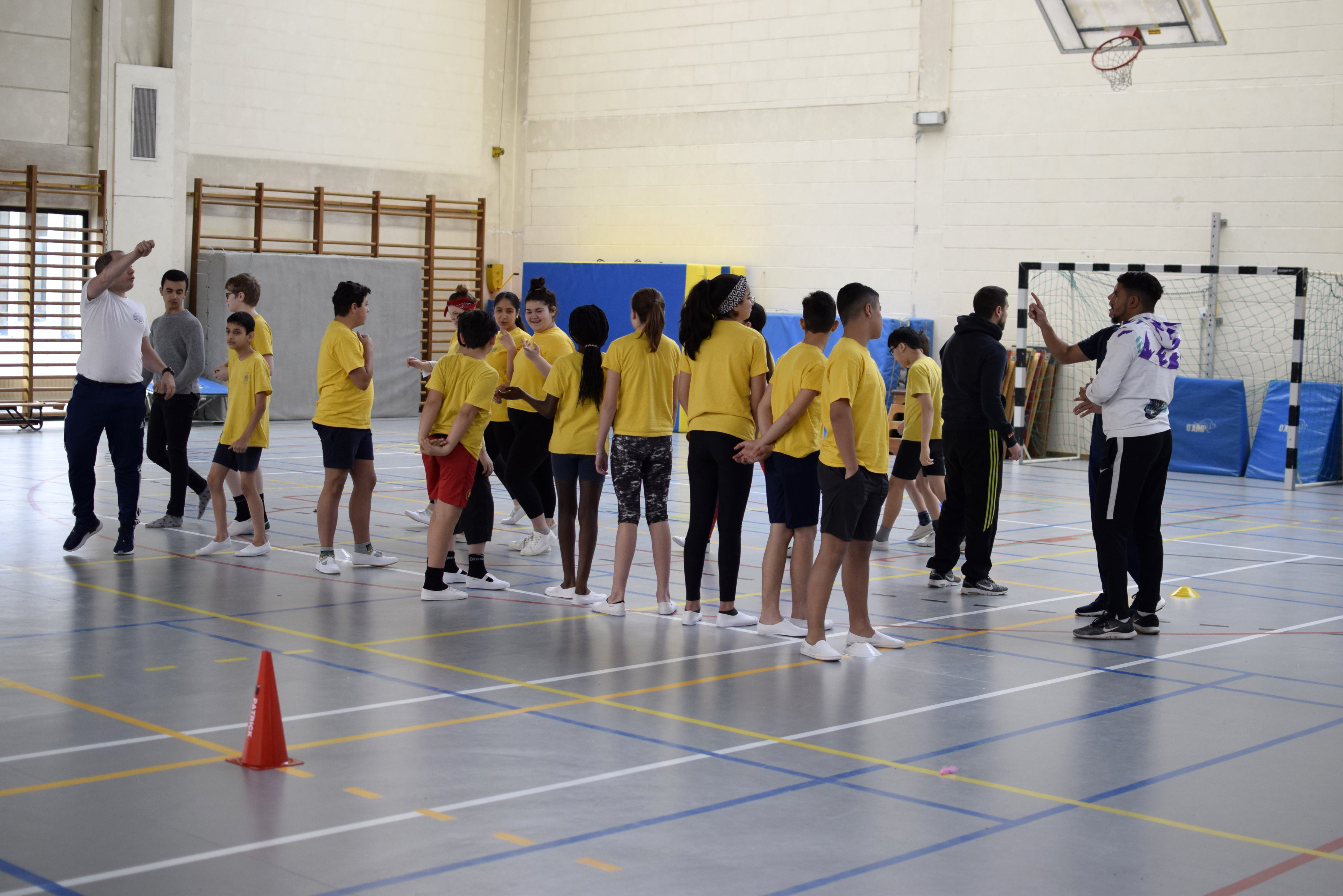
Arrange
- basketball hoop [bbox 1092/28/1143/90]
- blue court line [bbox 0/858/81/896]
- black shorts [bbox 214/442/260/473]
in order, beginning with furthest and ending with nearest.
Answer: basketball hoop [bbox 1092/28/1143/90]
black shorts [bbox 214/442/260/473]
blue court line [bbox 0/858/81/896]

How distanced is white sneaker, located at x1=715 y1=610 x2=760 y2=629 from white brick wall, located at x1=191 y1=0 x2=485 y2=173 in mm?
14827

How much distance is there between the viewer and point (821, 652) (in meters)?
6.46

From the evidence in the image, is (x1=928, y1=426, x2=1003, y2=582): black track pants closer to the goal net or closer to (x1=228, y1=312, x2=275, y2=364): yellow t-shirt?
(x1=228, y1=312, x2=275, y2=364): yellow t-shirt

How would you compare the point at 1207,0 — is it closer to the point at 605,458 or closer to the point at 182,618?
the point at 605,458

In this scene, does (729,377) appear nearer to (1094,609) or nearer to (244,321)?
(1094,609)

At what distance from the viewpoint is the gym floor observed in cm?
389

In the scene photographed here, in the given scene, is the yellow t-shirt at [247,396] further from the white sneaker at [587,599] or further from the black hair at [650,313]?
the black hair at [650,313]

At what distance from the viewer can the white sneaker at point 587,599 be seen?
25.1 feet

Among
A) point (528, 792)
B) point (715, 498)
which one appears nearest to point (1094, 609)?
point (715, 498)

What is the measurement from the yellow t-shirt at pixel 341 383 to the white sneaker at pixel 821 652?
3.21 metres

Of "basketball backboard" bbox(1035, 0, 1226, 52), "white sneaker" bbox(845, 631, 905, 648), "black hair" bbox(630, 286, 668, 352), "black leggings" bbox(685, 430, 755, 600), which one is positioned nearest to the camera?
"white sneaker" bbox(845, 631, 905, 648)

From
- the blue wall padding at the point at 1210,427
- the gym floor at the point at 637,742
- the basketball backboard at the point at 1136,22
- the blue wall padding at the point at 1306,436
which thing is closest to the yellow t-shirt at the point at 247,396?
the gym floor at the point at 637,742

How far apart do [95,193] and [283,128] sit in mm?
3148

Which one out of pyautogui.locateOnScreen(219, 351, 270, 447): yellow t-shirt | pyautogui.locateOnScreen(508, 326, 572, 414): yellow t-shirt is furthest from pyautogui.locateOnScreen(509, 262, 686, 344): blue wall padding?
pyautogui.locateOnScreen(219, 351, 270, 447): yellow t-shirt
